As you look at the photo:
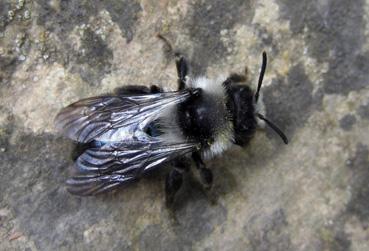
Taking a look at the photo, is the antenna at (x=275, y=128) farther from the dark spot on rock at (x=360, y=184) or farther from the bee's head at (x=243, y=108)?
the dark spot on rock at (x=360, y=184)

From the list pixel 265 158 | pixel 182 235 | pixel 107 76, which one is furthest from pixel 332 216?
pixel 107 76

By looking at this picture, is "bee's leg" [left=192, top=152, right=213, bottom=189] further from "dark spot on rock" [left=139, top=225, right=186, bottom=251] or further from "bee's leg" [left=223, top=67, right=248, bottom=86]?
"bee's leg" [left=223, top=67, right=248, bottom=86]

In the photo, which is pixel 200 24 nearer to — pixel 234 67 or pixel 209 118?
pixel 234 67

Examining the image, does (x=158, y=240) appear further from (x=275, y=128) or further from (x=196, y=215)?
(x=275, y=128)

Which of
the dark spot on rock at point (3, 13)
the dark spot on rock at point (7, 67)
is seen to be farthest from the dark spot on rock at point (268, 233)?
the dark spot on rock at point (3, 13)

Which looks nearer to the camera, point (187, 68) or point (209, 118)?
point (209, 118)

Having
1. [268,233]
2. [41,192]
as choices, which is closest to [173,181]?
[268,233]
